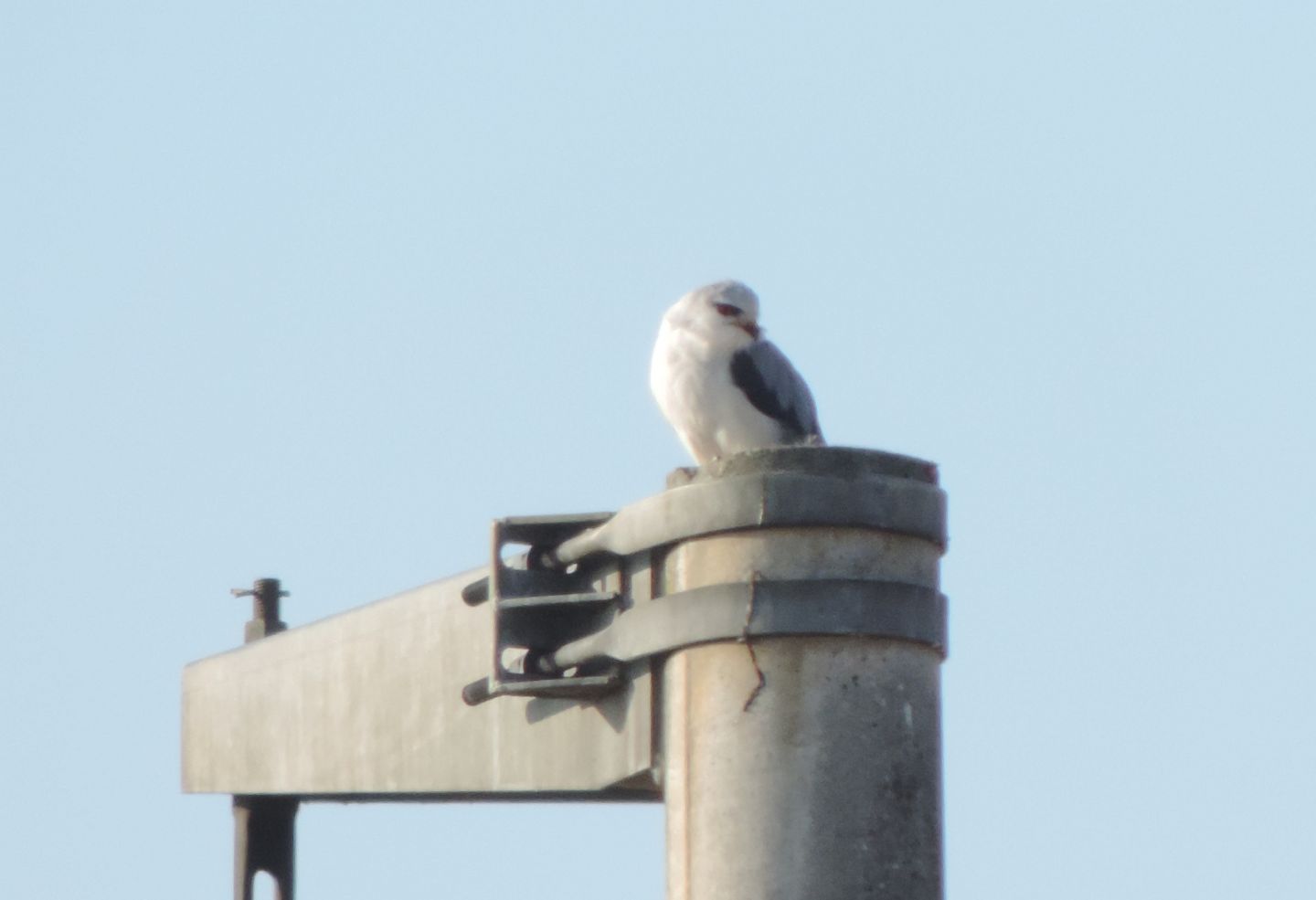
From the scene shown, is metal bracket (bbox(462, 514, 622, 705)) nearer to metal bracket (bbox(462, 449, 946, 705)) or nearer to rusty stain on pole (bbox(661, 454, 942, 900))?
metal bracket (bbox(462, 449, 946, 705))

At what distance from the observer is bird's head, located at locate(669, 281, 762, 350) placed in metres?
8.46

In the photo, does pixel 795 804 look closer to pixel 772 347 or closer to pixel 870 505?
pixel 870 505

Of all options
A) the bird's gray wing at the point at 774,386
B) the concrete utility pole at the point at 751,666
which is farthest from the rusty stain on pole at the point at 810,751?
the bird's gray wing at the point at 774,386

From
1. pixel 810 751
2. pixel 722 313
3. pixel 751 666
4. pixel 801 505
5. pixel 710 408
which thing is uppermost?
pixel 722 313

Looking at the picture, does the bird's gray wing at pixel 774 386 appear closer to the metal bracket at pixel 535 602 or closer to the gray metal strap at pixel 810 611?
the metal bracket at pixel 535 602

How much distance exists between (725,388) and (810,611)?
4.16 m

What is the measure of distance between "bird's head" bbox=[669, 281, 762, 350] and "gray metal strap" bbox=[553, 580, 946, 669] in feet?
13.7

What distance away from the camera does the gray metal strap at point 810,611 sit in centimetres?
411

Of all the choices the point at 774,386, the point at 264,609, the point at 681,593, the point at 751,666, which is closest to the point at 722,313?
the point at 774,386

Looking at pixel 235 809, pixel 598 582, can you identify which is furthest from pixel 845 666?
pixel 235 809

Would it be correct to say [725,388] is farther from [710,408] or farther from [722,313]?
[722,313]

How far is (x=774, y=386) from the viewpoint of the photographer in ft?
27.4

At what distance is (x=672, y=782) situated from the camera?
14.0ft

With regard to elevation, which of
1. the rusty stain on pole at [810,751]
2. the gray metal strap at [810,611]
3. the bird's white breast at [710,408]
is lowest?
the rusty stain on pole at [810,751]
